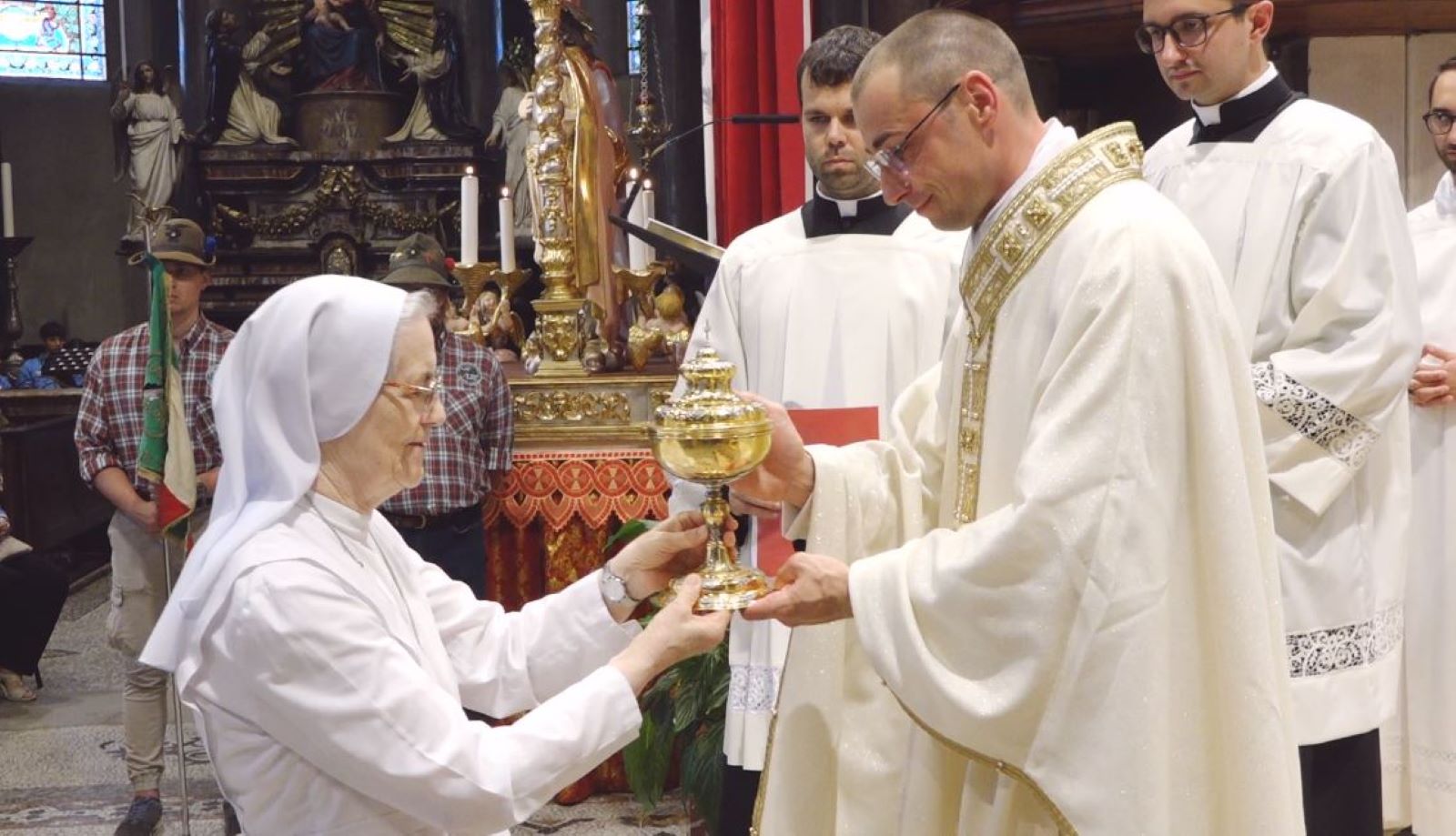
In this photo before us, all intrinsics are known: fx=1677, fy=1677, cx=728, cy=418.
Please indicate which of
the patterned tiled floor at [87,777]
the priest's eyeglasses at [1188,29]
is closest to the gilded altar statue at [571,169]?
the patterned tiled floor at [87,777]

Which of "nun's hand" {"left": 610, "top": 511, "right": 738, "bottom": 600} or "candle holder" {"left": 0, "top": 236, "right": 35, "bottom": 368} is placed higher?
"candle holder" {"left": 0, "top": 236, "right": 35, "bottom": 368}

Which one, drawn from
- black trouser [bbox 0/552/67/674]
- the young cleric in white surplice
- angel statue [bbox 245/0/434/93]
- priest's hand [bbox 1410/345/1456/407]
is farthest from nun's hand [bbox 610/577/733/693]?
angel statue [bbox 245/0/434/93]

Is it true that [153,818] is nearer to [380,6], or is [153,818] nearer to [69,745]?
[69,745]

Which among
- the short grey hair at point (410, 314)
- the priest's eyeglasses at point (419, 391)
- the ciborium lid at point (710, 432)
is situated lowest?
the ciborium lid at point (710, 432)

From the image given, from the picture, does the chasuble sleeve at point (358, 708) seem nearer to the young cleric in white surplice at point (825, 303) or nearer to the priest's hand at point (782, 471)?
the priest's hand at point (782, 471)

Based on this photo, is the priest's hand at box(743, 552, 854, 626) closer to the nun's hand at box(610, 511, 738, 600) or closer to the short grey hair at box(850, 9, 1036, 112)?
the nun's hand at box(610, 511, 738, 600)

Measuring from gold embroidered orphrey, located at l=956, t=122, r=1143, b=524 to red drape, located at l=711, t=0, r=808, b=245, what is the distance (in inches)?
101

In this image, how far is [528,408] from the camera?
197 inches

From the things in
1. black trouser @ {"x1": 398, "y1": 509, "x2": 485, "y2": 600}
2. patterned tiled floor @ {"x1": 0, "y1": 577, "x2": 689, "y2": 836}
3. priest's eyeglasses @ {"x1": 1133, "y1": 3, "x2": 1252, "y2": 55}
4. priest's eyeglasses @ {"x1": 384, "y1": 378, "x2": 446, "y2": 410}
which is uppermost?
priest's eyeglasses @ {"x1": 1133, "y1": 3, "x2": 1252, "y2": 55}

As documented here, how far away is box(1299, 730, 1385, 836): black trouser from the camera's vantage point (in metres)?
2.95

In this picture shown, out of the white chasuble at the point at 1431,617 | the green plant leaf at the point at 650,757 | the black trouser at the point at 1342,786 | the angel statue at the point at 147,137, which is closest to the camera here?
the black trouser at the point at 1342,786

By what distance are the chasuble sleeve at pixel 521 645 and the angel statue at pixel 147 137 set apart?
43.5 feet

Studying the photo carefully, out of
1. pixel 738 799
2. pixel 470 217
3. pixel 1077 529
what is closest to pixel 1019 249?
pixel 1077 529

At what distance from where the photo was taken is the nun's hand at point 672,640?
2268 millimetres
